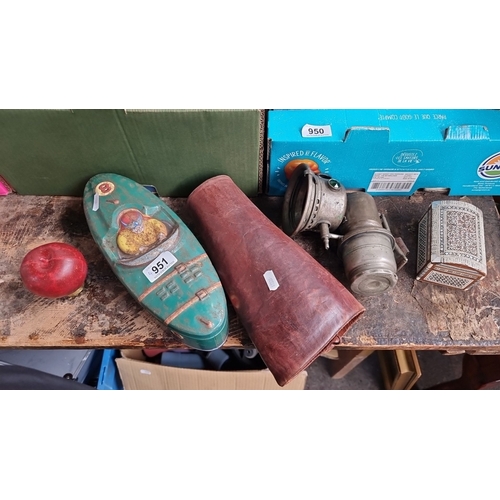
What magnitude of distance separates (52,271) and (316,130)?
68 centimetres

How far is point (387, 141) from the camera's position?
3.18 feet

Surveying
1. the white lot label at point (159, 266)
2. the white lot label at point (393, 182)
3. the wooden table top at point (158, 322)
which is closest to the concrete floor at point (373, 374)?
the wooden table top at point (158, 322)

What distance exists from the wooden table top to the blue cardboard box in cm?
17

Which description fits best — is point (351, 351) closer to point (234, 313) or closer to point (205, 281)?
point (234, 313)

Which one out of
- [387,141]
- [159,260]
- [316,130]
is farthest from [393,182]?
[159,260]

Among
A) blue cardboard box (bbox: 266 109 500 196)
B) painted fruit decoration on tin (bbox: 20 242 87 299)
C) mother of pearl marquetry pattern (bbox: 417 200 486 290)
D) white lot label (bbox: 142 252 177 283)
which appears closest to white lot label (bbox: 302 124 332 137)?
blue cardboard box (bbox: 266 109 500 196)

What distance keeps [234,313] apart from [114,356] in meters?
0.64

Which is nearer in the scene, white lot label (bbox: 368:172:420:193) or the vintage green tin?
the vintage green tin

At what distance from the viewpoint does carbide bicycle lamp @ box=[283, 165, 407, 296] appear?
93 centimetres

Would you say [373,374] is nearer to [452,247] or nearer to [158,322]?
[452,247]

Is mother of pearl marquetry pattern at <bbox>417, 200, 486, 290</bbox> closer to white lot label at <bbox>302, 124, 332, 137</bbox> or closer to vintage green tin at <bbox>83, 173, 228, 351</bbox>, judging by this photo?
white lot label at <bbox>302, 124, 332, 137</bbox>

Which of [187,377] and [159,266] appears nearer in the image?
[159,266]

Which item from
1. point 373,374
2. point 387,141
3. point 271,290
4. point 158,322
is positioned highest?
point 387,141

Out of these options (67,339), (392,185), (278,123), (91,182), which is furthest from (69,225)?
(392,185)
